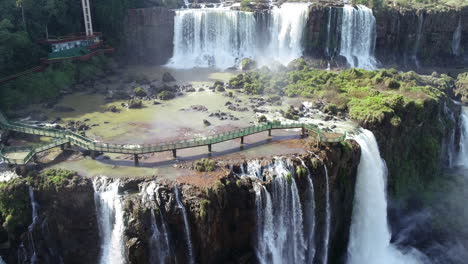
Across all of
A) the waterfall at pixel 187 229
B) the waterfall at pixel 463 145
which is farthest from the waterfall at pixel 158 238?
the waterfall at pixel 463 145

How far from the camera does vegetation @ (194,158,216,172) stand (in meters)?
34.2

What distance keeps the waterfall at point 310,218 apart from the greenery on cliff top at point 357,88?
1272cm

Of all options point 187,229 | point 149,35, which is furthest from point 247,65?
point 187,229

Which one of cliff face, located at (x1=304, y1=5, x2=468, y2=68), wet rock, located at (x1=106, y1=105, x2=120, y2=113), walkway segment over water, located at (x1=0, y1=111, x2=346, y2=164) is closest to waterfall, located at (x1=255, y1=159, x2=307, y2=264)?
walkway segment over water, located at (x1=0, y1=111, x2=346, y2=164)

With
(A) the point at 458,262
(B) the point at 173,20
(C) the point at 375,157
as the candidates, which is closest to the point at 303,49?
(B) the point at 173,20

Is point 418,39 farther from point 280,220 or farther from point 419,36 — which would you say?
point 280,220

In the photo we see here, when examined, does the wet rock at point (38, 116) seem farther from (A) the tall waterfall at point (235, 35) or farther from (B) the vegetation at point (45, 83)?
(A) the tall waterfall at point (235, 35)

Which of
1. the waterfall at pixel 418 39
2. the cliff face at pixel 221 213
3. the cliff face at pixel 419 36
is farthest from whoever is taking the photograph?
the waterfall at pixel 418 39

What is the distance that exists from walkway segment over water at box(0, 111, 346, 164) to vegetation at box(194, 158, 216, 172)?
8.77 ft

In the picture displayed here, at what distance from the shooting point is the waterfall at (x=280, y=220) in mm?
33125

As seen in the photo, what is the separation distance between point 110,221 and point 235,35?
147ft

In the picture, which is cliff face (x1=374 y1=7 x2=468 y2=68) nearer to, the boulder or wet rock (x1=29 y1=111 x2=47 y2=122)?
the boulder

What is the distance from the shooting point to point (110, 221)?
30.7 meters

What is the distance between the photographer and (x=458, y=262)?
131 feet
